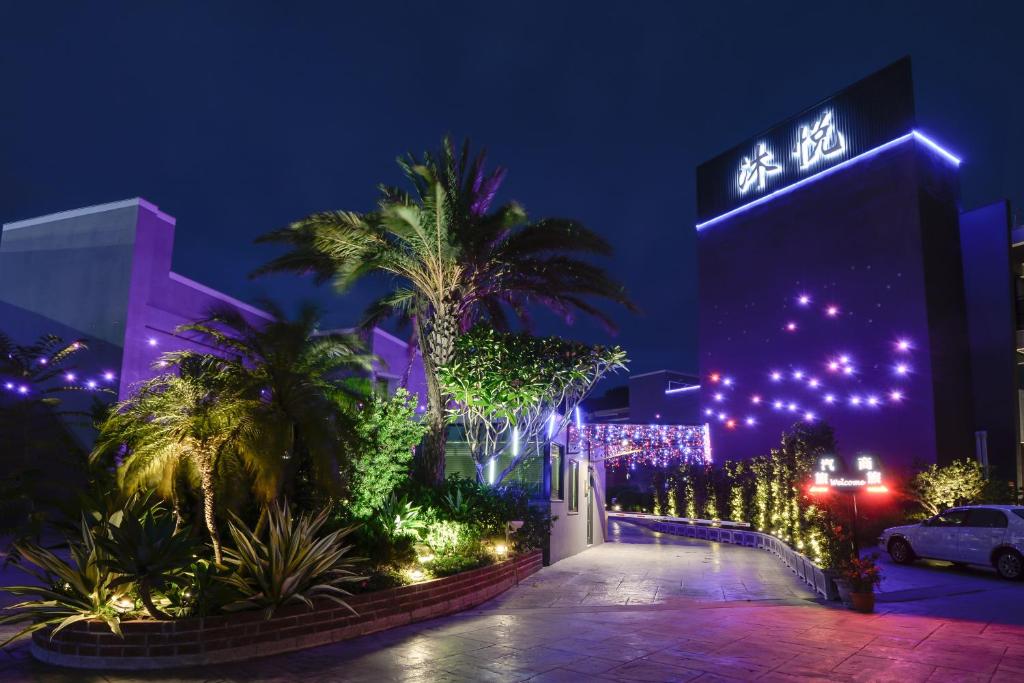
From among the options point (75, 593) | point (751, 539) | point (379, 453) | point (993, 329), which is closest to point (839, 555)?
point (379, 453)

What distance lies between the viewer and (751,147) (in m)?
24.9

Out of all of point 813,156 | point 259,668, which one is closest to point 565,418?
point 259,668

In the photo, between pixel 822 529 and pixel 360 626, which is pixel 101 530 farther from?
pixel 822 529

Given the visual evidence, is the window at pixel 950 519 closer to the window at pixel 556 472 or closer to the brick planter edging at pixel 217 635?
the window at pixel 556 472

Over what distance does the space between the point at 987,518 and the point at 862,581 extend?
19.5 ft

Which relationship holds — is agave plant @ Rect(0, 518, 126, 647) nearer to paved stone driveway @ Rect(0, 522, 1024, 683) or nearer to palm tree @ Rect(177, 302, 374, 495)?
paved stone driveway @ Rect(0, 522, 1024, 683)

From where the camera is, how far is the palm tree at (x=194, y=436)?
809 centimetres

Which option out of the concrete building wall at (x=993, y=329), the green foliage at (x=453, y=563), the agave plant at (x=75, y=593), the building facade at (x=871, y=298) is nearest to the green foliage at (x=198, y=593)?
the agave plant at (x=75, y=593)

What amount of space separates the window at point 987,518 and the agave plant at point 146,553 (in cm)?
1391

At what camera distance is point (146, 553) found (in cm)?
624

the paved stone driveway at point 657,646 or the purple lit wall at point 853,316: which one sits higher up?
the purple lit wall at point 853,316

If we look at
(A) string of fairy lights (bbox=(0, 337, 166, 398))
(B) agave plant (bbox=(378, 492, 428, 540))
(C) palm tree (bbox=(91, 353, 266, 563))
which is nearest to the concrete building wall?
(B) agave plant (bbox=(378, 492, 428, 540))

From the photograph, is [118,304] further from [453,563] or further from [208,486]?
[453,563]

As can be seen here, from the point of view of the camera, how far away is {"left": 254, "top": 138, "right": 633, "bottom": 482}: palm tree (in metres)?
13.0
